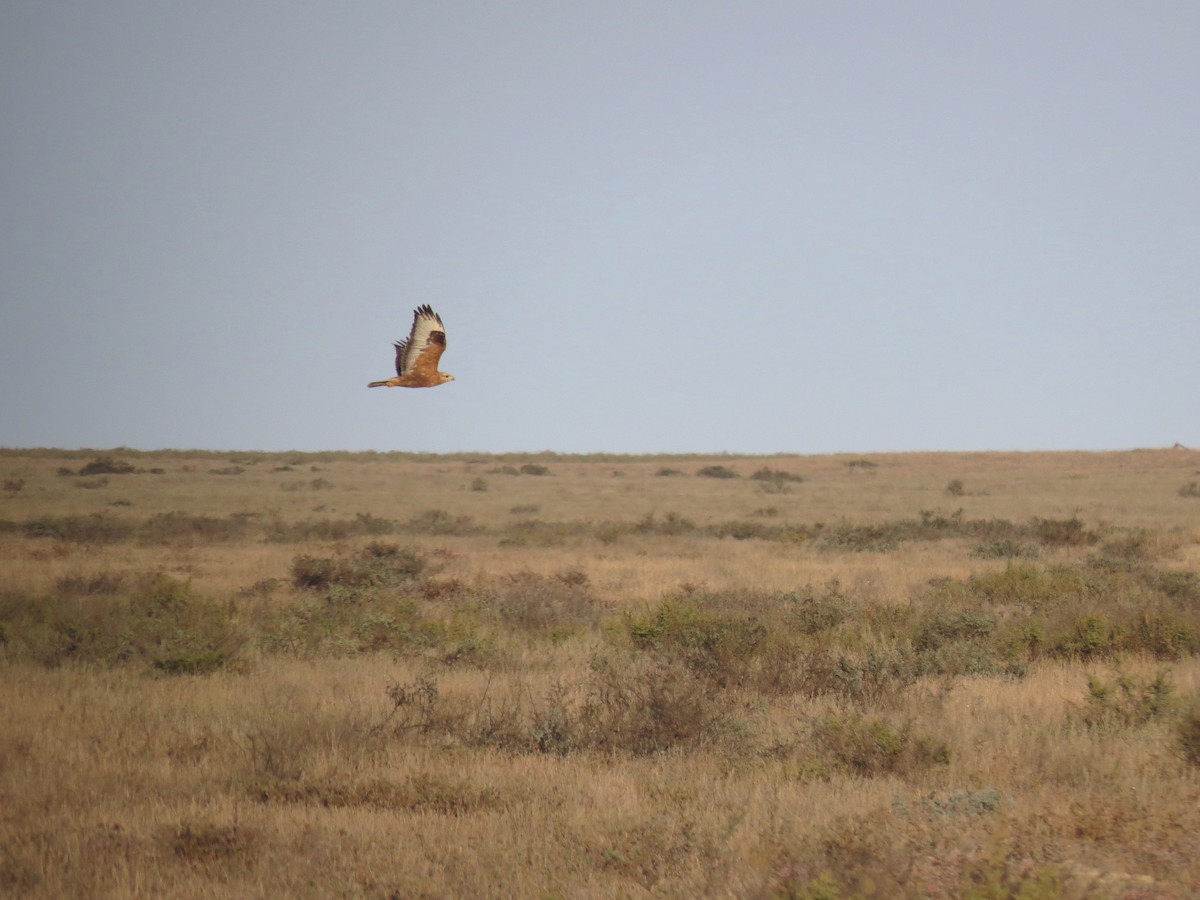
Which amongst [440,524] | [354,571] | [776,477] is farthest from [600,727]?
[776,477]

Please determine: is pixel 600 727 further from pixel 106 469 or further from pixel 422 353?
pixel 106 469

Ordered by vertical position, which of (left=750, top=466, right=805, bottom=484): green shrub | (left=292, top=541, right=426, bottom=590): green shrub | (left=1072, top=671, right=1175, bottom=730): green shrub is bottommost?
(left=292, top=541, right=426, bottom=590): green shrub

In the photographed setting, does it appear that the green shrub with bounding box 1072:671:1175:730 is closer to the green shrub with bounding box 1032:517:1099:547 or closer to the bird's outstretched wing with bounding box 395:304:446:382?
the bird's outstretched wing with bounding box 395:304:446:382

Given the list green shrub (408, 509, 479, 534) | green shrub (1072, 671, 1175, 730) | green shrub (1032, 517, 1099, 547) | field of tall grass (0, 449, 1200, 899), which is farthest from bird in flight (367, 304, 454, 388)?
green shrub (408, 509, 479, 534)

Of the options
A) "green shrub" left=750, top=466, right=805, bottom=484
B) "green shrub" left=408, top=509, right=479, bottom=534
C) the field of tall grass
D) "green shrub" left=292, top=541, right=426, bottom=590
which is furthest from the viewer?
"green shrub" left=750, top=466, right=805, bottom=484

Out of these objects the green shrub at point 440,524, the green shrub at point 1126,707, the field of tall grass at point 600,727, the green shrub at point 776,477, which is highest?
the green shrub at point 776,477

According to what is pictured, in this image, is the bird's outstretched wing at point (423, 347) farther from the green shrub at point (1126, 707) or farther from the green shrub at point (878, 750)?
the green shrub at point (1126, 707)

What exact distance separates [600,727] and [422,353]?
3.38 meters

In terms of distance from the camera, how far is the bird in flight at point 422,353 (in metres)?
8.40

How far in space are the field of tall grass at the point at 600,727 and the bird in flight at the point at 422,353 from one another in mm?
2638

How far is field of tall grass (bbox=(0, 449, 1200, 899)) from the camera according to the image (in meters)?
5.10

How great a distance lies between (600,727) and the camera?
25.8ft

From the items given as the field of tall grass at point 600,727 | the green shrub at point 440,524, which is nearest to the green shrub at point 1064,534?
the field of tall grass at point 600,727

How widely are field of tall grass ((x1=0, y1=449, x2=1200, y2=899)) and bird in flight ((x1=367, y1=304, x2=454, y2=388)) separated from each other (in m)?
2.64
